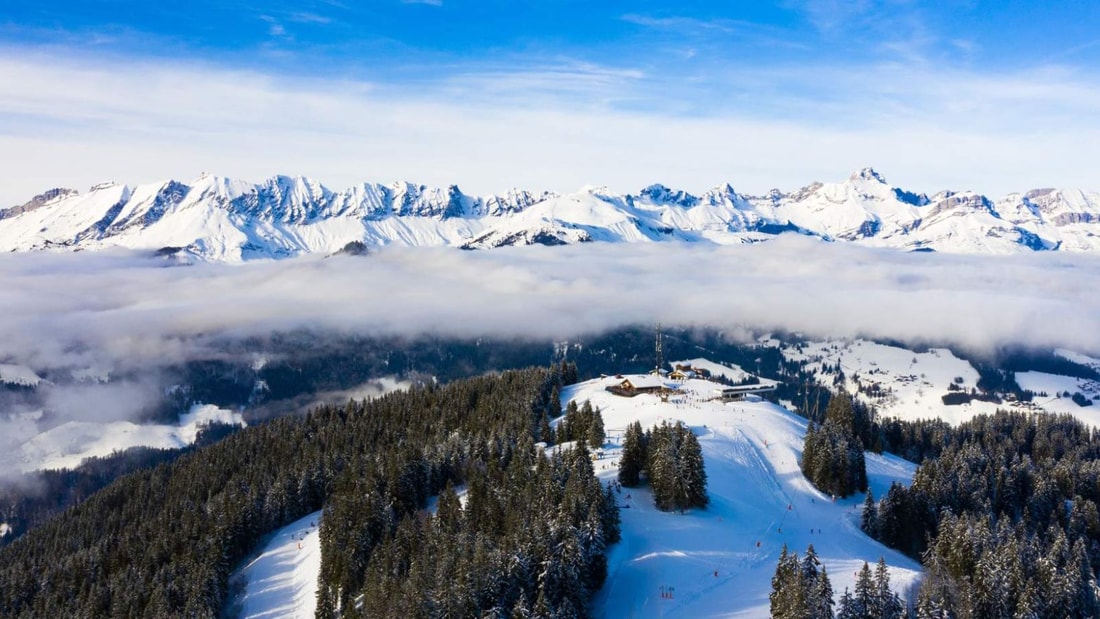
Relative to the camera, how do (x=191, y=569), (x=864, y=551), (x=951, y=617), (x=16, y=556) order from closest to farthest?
(x=951, y=617)
(x=864, y=551)
(x=191, y=569)
(x=16, y=556)

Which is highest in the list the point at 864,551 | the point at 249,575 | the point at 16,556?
the point at 864,551

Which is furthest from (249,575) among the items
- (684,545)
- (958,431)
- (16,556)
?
(958,431)

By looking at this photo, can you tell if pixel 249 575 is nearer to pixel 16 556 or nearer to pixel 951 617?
pixel 16 556

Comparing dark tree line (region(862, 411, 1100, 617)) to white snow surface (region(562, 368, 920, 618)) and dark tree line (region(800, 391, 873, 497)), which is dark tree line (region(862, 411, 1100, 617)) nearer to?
white snow surface (region(562, 368, 920, 618))

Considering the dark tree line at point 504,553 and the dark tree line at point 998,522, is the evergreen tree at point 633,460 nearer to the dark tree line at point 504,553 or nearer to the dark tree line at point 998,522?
the dark tree line at point 504,553

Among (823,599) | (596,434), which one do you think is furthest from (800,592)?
(596,434)

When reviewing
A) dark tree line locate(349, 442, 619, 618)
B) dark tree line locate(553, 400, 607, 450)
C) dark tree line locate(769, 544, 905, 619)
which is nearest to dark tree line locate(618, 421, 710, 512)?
dark tree line locate(349, 442, 619, 618)
